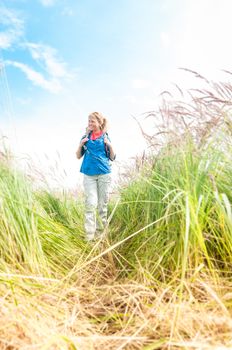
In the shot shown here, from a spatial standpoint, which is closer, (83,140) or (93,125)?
(83,140)

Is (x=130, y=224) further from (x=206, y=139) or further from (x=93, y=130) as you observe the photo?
(x=93, y=130)

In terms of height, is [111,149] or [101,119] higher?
[101,119]

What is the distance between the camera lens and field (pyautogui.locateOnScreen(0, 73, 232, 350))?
4.86ft

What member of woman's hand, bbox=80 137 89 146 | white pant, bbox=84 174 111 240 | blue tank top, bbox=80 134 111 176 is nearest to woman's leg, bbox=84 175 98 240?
white pant, bbox=84 174 111 240

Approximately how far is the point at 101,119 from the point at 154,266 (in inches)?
120

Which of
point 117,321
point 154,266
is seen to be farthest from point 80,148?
point 117,321

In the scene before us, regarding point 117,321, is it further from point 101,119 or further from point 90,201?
point 101,119

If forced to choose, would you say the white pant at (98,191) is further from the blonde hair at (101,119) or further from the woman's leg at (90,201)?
the blonde hair at (101,119)

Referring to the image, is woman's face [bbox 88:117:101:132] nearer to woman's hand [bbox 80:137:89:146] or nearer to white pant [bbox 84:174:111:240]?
woman's hand [bbox 80:137:89:146]

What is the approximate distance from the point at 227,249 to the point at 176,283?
360 millimetres

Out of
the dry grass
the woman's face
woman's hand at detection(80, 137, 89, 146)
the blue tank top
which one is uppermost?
the woman's face

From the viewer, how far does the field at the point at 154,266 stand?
148cm

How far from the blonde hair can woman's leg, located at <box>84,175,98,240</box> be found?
76cm

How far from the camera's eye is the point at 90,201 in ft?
14.2
